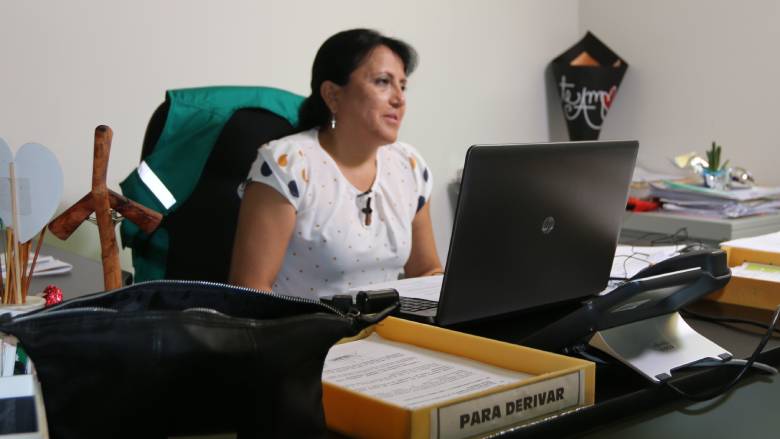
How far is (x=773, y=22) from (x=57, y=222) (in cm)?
265

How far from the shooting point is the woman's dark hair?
226 cm

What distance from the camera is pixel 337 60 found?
7.45ft

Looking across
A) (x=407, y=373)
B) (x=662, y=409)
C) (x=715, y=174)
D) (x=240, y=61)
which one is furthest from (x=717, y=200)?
(x=407, y=373)

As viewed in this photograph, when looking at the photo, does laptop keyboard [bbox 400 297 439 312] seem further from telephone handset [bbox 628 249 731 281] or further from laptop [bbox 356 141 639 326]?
telephone handset [bbox 628 249 731 281]

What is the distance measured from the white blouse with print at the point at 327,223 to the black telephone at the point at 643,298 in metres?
1.04

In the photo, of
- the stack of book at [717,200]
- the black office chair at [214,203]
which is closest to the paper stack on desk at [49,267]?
the black office chair at [214,203]

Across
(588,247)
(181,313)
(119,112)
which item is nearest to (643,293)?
(588,247)


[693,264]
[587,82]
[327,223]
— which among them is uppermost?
[587,82]

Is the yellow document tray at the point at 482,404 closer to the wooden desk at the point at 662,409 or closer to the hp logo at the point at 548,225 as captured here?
the wooden desk at the point at 662,409

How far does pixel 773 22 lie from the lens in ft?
10.0

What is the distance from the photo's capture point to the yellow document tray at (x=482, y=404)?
84 centimetres

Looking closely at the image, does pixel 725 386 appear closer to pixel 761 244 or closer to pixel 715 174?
pixel 761 244

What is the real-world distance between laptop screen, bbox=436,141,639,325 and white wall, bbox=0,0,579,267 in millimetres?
1684

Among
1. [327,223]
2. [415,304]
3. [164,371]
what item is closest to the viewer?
[164,371]
